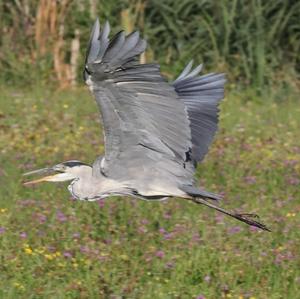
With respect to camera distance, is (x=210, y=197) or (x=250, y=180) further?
(x=250, y=180)

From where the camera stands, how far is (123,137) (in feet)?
18.0

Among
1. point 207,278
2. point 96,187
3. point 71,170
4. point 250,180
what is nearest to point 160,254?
point 207,278

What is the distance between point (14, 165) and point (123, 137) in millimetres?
2526

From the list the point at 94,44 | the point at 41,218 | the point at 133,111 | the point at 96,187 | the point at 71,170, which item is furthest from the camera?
the point at 41,218

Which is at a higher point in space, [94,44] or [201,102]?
[94,44]

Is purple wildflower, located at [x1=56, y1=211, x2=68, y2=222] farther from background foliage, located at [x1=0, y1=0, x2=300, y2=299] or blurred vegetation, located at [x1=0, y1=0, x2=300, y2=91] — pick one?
blurred vegetation, located at [x1=0, y1=0, x2=300, y2=91]

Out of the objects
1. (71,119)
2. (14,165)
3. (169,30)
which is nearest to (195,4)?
(169,30)

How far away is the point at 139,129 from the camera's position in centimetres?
545

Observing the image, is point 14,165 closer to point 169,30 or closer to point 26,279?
point 26,279

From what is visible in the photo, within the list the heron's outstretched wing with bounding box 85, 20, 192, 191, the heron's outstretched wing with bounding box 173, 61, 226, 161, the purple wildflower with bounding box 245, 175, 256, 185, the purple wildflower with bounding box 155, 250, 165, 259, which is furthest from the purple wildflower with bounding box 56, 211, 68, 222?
the purple wildflower with bounding box 245, 175, 256, 185

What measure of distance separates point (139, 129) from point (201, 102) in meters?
0.94

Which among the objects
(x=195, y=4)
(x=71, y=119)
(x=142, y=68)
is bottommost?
(x=71, y=119)

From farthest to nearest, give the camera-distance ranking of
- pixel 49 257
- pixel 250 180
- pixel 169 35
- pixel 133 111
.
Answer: pixel 169 35 < pixel 250 180 < pixel 49 257 < pixel 133 111

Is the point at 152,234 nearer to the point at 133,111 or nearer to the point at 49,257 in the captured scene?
the point at 49,257
